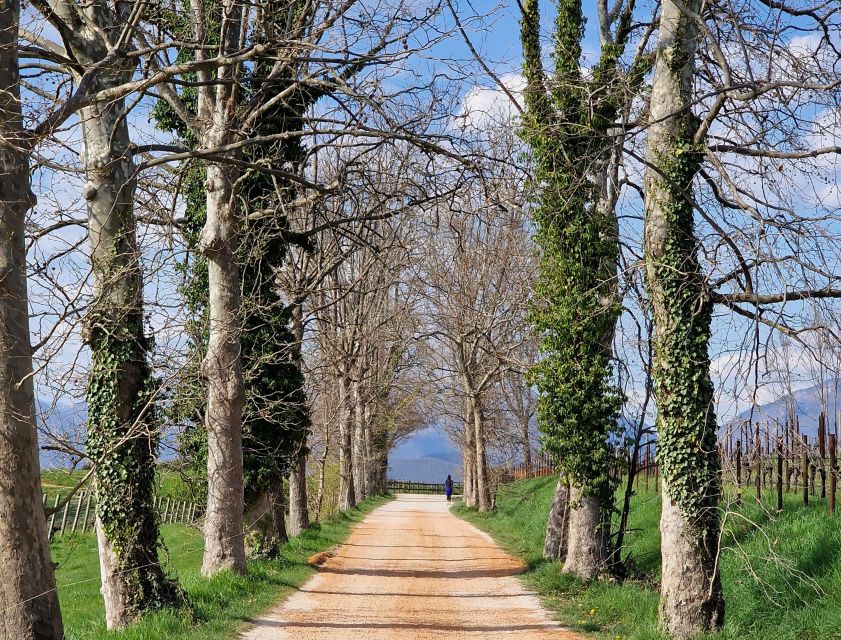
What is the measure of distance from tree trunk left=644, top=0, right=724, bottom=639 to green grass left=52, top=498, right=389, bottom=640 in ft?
17.6

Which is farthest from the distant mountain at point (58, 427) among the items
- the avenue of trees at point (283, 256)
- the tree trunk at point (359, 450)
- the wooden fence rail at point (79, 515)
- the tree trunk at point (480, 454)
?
the tree trunk at point (359, 450)

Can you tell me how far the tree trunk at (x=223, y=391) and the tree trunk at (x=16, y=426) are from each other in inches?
225

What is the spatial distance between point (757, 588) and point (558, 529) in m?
6.41

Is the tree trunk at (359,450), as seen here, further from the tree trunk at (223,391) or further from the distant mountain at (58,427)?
the distant mountain at (58,427)

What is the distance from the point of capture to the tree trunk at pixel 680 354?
1007cm

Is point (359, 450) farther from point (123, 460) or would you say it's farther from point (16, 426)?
point (16, 426)

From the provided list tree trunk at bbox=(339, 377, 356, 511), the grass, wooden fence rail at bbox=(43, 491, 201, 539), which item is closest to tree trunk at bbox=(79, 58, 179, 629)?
the grass

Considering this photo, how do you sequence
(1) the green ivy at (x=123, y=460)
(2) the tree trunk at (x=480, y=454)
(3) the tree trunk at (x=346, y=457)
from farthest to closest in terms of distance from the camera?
(2) the tree trunk at (x=480, y=454) < (3) the tree trunk at (x=346, y=457) < (1) the green ivy at (x=123, y=460)

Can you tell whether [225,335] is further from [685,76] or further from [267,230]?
[685,76]

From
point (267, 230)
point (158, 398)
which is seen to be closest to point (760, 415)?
point (158, 398)

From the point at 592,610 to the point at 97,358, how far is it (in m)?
7.20

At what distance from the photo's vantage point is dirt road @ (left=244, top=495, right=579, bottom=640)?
1082cm

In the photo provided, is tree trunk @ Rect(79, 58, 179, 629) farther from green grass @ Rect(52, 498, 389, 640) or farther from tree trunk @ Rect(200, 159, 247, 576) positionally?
tree trunk @ Rect(200, 159, 247, 576)

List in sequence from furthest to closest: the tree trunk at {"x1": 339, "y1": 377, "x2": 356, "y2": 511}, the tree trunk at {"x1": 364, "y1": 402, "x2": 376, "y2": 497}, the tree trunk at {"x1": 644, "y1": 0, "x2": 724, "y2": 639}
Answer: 1. the tree trunk at {"x1": 364, "y1": 402, "x2": 376, "y2": 497}
2. the tree trunk at {"x1": 339, "y1": 377, "x2": 356, "y2": 511}
3. the tree trunk at {"x1": 644, "y1": 0, "x2": 724, "y2": 639}
